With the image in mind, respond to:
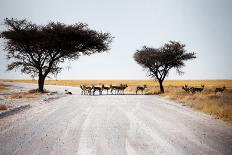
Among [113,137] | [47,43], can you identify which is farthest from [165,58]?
[113,137]

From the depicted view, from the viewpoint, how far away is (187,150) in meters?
10.2

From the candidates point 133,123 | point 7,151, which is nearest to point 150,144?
point 7,151

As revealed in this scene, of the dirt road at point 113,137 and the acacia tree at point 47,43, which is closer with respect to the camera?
the dirt road at point 113,137

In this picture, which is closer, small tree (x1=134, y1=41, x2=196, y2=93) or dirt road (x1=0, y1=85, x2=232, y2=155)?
dirt road (x1=0, y1=85, x2=232, y2=155)

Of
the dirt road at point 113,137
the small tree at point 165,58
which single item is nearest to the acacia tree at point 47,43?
the small tree at point 165,58

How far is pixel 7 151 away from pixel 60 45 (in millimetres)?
42620

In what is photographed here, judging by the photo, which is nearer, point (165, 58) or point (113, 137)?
point (113, 137)

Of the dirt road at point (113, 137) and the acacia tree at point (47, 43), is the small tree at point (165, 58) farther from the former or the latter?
the dirt road at point (113, 137)

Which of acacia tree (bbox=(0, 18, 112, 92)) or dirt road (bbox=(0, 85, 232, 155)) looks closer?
dirt road (bbox=(0, 85, 232, 155))

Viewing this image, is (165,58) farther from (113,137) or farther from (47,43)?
(113,137)

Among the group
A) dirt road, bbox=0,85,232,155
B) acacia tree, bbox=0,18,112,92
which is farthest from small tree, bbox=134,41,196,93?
dirt road, bbox=0,85,232,155

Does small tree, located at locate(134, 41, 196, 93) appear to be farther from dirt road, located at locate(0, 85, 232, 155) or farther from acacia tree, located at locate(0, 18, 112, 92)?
dirt road, located at locate(0, 85, 232, 155)

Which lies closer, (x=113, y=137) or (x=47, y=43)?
(x=113, y=137)

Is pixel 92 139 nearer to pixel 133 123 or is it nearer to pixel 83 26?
pixel 133 123
